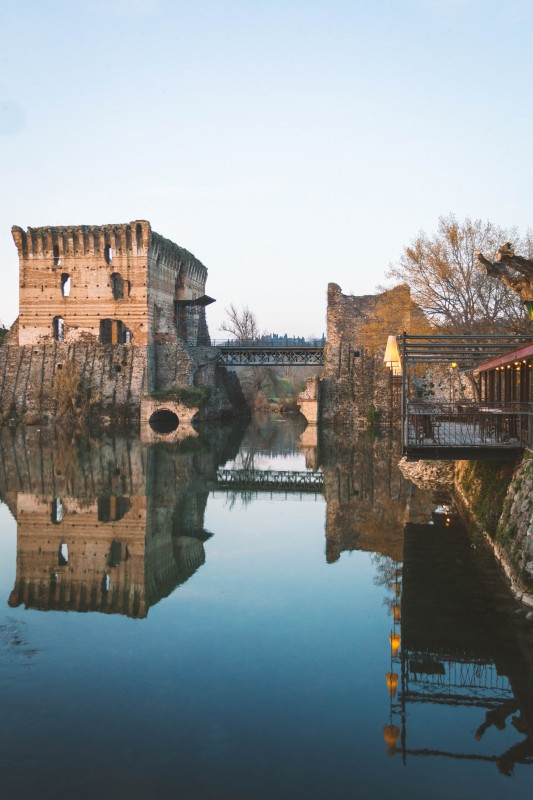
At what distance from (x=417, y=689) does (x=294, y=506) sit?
888cm

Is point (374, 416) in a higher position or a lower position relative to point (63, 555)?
higher

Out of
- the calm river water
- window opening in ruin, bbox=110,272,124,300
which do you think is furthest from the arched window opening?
the calm river water

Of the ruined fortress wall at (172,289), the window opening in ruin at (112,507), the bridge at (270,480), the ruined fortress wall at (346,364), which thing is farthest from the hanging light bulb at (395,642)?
the ruined fortress wall at (172,289)

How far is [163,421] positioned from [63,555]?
26726 mm

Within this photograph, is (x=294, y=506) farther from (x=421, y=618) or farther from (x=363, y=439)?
(x=363, y=439)

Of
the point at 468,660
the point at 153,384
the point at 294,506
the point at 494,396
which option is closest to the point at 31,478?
the point at 294,506

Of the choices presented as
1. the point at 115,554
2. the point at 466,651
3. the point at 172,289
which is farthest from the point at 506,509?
the point at 172,289

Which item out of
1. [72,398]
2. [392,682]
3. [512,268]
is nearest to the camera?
[392,682]

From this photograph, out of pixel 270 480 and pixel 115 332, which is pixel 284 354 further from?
pixel 270 480

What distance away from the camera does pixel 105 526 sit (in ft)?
40.5

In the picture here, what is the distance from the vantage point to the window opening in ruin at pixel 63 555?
393 inches

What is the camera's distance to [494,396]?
1653cm

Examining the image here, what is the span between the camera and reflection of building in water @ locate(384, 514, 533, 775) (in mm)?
5148

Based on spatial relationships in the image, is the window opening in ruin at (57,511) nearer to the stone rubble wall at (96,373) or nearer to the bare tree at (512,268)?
the bare tree at (512,268)
